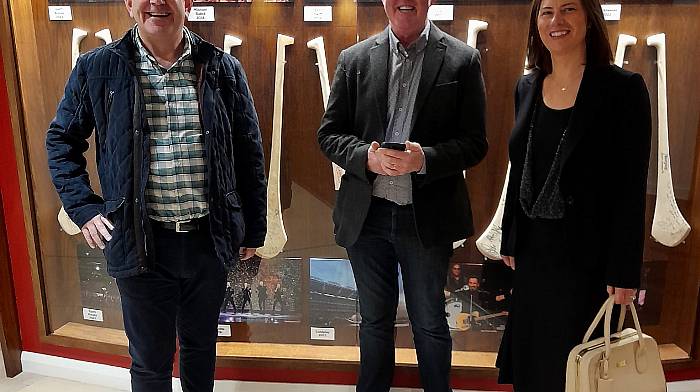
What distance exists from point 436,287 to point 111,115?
1.16 meters

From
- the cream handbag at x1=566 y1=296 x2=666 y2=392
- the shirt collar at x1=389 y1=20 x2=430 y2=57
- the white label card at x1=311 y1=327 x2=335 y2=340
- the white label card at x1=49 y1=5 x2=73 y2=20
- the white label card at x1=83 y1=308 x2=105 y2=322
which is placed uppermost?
the white label card at x1=49 y1=5 x2=73 y2=20

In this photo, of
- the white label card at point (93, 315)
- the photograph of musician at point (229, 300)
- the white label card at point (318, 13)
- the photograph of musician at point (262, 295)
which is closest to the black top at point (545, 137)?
the white label card at point (318, 13)

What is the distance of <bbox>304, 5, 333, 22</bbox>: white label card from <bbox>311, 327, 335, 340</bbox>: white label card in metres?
1.34

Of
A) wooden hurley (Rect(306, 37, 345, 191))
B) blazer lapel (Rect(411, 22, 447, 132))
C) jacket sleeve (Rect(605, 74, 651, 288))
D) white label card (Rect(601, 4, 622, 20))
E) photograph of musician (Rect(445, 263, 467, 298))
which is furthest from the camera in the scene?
photograph of musician (Rect(445, 263, 467, 298))

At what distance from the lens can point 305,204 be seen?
2.58 metres

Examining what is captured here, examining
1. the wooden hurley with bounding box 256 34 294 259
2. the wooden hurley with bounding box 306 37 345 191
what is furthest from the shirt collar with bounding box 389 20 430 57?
the wooden hurley with bounding box 256 34 294 259

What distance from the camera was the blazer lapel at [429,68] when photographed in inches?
73.5

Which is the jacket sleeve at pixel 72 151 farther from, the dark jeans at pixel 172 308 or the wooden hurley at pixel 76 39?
the wooden hurley at pixel 76 39

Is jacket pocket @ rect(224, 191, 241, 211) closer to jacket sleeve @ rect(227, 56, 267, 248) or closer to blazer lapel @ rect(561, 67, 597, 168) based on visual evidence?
jacket sleeve @ rect(227, 56, 267, 248)

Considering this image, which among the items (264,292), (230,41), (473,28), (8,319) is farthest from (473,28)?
(8,319)

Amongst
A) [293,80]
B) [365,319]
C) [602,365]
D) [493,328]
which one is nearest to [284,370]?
[365,319]

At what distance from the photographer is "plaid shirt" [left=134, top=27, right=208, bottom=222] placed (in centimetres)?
173

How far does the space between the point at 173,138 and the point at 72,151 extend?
0.31m

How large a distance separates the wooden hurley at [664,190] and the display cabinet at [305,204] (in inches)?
1.6
